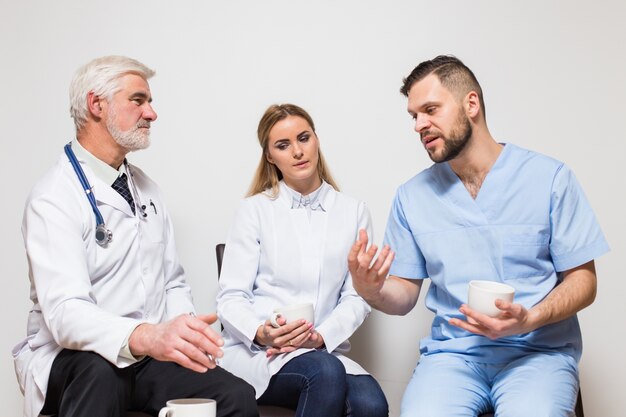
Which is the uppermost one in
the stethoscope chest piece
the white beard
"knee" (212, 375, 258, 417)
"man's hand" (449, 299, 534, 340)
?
the white beard

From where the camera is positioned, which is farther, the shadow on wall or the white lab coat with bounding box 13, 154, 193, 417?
the shadow on wall

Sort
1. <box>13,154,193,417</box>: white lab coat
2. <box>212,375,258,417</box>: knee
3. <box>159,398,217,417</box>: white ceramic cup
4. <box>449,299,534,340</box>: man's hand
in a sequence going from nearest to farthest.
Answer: <box>159,398,217,417</box>: white ceramic cup < <box>449,299,534,340</box>: man's hand < <box>13,154,193,417</box>: white lab coat < <box>212,375,258,417</box>: knee

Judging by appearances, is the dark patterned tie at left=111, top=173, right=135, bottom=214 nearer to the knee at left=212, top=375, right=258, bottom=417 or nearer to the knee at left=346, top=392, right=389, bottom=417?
the knee at left=212, top=375, right=258, bottom=417

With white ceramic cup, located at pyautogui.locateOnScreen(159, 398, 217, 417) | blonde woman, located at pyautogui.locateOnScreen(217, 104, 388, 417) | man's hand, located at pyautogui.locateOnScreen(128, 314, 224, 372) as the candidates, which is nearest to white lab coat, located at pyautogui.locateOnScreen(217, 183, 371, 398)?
blonde woman, located at pyautogui.locateOnScreen(217, 104, 388, 417)

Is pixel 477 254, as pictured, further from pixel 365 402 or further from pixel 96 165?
pixel 96 165

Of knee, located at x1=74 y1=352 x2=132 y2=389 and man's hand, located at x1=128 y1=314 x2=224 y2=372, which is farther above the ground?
man's hand, located at x1=128 y1=314 x2=224 y2=372

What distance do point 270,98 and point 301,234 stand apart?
2.29ft

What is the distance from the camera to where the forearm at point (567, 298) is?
191cm

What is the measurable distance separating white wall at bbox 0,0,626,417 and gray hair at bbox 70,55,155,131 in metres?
0.70

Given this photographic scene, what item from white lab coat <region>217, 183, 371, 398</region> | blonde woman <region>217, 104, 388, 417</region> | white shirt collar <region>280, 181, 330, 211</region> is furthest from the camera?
white shirt collar <region>280, 181, 330, 211</region>

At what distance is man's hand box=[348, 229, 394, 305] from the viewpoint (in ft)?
6.36

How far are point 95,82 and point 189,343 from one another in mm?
965

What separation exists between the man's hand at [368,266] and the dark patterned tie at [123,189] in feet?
2.47

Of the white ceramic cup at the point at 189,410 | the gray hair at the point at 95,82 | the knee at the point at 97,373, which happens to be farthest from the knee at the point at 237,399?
the gray hair at the point at 95,82
